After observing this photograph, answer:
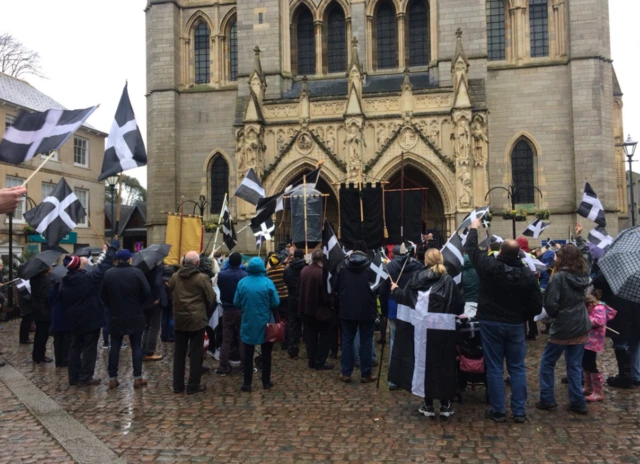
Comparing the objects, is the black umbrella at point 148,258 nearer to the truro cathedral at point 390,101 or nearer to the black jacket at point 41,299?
the black jacket at point 41,299

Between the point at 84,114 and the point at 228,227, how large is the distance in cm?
635

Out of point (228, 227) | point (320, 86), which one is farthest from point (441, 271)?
point (320, 86)

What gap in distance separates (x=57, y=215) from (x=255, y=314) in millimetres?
6625

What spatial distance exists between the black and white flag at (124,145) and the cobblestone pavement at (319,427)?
4024 millimetres

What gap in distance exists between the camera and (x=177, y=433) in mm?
5809

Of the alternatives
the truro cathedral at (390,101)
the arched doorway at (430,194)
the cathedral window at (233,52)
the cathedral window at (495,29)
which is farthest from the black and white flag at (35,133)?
the cathedral window at (495,29)

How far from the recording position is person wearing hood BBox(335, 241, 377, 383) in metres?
7.69

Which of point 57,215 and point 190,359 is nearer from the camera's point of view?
point 190,359

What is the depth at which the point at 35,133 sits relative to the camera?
24.1 ft

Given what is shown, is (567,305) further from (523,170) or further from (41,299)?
(523,170)

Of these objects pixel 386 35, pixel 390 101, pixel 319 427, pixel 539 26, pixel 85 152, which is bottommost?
pixel 319 427

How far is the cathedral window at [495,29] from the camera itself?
24844 millimetres

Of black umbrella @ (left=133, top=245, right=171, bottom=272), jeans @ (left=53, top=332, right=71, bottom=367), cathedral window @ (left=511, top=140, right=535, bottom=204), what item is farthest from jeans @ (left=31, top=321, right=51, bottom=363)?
cathedral window @ (left=511, top=140, right=535, bottom=204)

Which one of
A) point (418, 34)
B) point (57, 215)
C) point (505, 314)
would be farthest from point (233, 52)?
point (505, 314)
